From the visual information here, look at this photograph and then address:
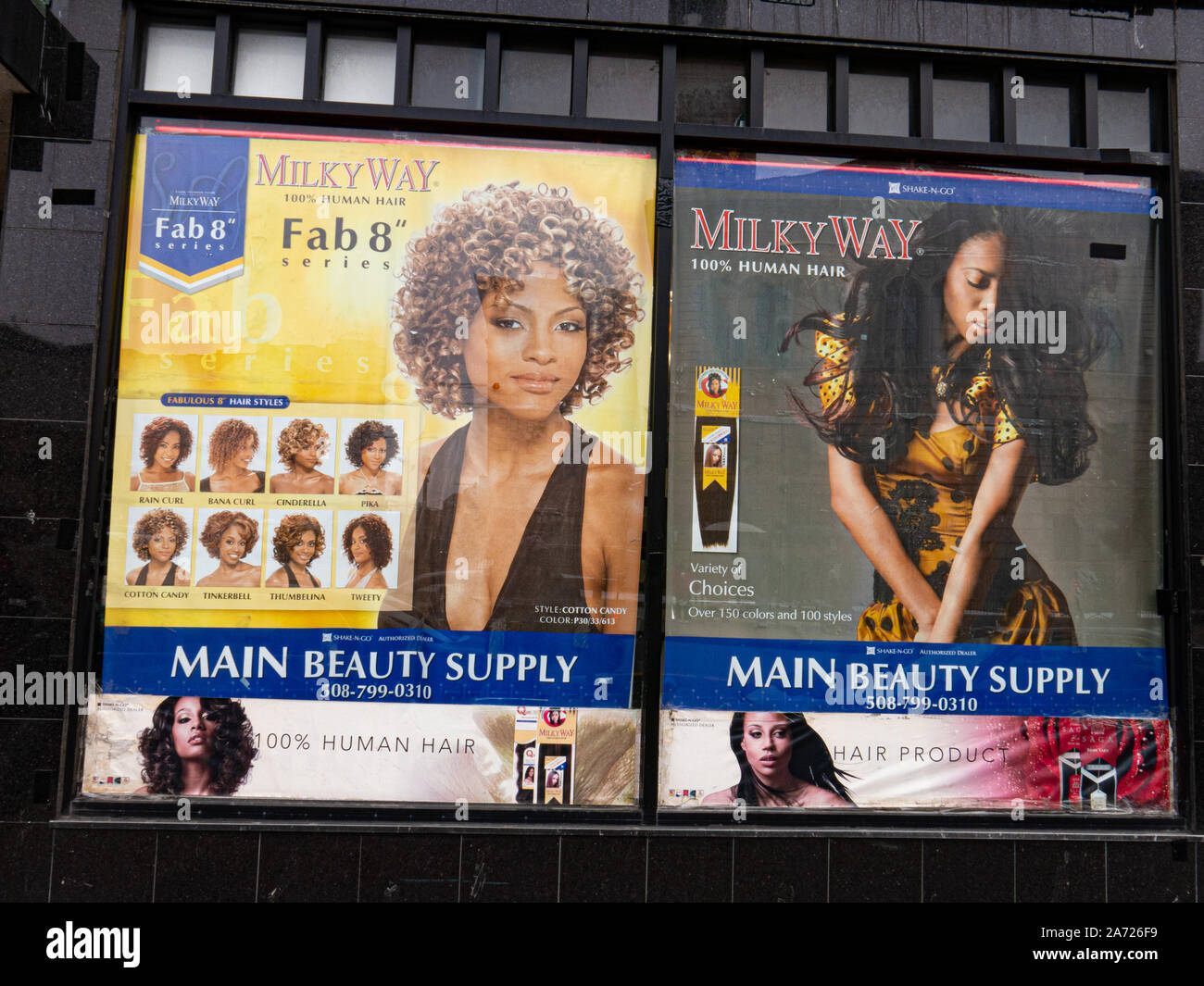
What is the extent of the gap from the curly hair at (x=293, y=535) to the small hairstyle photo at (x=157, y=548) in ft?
1.83

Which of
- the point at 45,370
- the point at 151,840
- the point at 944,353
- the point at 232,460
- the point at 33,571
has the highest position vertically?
the point at 944,353

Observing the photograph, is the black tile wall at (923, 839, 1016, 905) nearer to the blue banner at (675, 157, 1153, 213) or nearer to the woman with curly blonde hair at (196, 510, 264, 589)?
the blue banner at (675, 157, 1153, 213)

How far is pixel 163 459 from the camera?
18.5ft

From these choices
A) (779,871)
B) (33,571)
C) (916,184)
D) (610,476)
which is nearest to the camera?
(33,571)

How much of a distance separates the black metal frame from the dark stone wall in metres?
0.09

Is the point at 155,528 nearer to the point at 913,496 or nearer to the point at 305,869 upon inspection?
the point at 305,869

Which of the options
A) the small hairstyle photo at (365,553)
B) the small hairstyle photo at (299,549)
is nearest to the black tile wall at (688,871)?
the small hairstyle photo at (365,553)

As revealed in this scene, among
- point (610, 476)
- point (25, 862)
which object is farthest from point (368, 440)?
point (25, 862)

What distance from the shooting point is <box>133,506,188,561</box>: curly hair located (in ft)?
18.3

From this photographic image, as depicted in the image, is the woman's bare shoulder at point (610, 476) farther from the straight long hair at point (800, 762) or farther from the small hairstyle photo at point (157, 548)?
the small hairstyle photo at point (157, 548)

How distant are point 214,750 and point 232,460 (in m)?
1.84

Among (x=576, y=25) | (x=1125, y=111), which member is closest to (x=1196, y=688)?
(x=1125, y=111)

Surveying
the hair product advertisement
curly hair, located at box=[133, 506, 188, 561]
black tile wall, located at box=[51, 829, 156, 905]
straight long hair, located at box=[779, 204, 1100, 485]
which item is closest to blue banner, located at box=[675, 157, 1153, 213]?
the hair product advertisement
